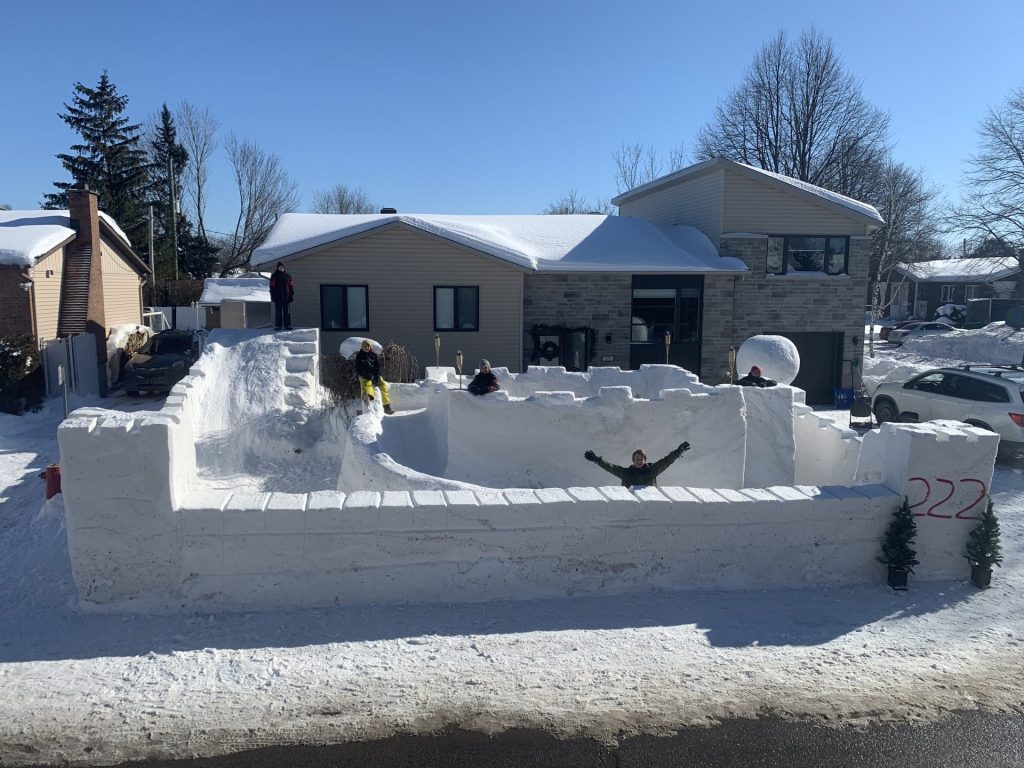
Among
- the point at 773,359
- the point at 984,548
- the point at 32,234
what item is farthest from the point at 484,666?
the point at 32,234

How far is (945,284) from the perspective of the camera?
157ft

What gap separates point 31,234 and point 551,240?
13.2 m

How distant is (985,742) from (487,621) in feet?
10.9

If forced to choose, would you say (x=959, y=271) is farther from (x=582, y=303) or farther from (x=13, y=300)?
(x=13, y=300)

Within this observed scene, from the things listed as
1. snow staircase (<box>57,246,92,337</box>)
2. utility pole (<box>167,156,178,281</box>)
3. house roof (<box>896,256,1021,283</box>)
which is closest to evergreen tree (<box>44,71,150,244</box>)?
utility pole (<box>167,156,178,281</box>)

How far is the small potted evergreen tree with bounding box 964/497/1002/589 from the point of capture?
6.75 m

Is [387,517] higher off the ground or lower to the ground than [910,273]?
lower

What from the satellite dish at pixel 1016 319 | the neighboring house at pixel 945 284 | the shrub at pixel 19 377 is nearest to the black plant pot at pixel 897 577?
the shrub at pixel 19 377

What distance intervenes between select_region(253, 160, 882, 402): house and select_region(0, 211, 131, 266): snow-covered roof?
17.4ft

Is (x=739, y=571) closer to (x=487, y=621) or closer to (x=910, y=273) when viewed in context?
(x=487, y=621)

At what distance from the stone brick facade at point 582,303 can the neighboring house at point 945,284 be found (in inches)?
1181

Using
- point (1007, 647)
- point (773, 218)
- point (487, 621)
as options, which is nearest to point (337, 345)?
point (773, 218)

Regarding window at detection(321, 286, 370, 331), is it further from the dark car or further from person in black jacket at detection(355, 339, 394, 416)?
person in black jacket at detection(355, 339, 394, 416)

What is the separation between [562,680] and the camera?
5.07m
